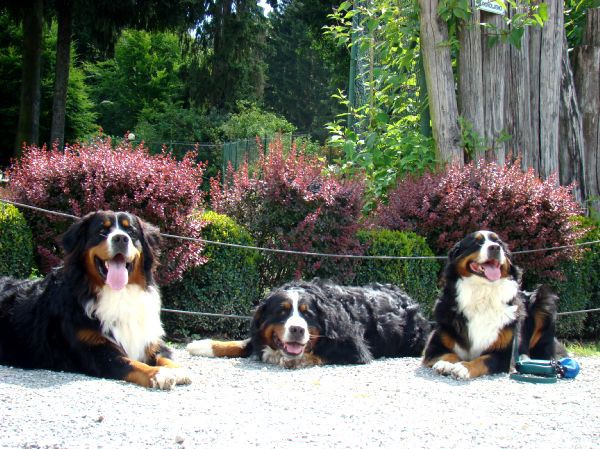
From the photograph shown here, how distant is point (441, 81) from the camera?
10.4m

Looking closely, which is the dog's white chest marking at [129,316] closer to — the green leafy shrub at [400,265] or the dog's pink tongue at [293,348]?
the dog's pink tongue at [293,348]

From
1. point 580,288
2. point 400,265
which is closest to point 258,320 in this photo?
point 400,265

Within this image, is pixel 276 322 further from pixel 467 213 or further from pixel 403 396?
pixel 467 213

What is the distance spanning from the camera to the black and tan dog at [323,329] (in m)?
6.63

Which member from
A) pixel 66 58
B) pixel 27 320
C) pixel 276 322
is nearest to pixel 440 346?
pixel 276 322

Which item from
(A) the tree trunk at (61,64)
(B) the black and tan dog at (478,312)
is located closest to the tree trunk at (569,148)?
(B) the black and tan dog at (478,312)

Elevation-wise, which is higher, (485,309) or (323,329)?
(485,309)

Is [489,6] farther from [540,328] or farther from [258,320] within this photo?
[258,320]

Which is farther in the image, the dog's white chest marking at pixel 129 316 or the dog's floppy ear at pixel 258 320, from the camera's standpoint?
the dog's floppy ear at pixel 258 320

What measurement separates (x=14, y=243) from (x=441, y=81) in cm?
608

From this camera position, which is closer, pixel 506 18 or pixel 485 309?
pixel 485 309

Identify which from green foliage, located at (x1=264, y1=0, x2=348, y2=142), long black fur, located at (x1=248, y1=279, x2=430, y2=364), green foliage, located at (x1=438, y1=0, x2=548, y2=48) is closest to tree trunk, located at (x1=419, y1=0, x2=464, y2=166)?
green foliage, located at (x1=438, y1=0, x2=548, y2=48)

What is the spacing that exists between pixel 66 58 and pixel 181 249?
15.5m

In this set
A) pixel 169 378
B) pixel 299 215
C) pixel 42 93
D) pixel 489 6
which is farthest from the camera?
pixel 42 93
